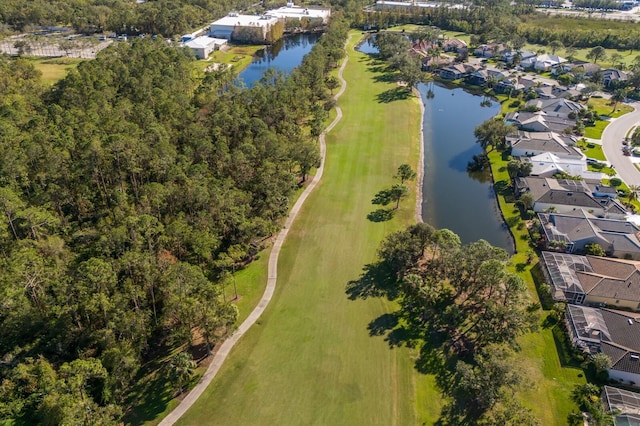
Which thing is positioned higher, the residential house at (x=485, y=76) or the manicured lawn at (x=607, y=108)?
A: the residential house at (x=485, y=76)

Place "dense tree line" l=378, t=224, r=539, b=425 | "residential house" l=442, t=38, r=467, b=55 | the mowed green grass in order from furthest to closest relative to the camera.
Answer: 1. "residential house" l=442, t=38, r=467, b=55
2. the mowed green grass
3. "dense tree line" l=378, t=224, r=539, b=425

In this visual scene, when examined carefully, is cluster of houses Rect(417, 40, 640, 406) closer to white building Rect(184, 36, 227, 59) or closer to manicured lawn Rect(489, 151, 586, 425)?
manicured lawn Rect(489, 151, 586, 425)

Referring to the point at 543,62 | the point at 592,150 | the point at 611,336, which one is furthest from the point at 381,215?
the point at 543,62

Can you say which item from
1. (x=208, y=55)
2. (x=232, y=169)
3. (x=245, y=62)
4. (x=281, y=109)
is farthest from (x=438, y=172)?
(x=208, y=55)

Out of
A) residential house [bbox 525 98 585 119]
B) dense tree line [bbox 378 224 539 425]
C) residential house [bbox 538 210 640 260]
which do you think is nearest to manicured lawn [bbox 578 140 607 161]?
residential house [bbox 525 98 585 119]

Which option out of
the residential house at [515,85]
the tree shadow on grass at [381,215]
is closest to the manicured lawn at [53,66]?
the tree shadow on grass at [381,215]

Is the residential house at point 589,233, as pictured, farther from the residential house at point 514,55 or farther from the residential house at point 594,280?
the residential house at point 514,55

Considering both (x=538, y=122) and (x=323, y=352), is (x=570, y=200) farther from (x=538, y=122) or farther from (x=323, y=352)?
(x=323, y=352)
